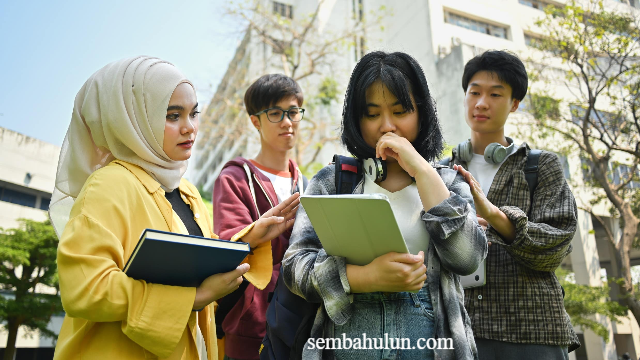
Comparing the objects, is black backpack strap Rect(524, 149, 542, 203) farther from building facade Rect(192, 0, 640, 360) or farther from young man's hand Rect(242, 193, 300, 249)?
building facade Rect(192, 0, 640, 360)

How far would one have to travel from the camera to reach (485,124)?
266 centimetres

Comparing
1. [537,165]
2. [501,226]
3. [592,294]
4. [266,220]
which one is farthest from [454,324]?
[592,294]

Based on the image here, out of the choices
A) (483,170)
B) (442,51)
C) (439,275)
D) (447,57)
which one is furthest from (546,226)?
(442,51)

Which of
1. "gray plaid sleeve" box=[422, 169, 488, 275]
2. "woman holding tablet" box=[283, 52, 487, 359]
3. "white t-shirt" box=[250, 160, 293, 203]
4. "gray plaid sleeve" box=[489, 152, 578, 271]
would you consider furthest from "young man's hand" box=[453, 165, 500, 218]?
"white t-shirt" box=[250, 160, 293, 203]

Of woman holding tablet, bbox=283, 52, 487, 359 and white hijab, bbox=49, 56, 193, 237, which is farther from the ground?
white hijab, bbox=49, 56, 193, 237

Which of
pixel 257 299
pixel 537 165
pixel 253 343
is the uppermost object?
pixel 537 165

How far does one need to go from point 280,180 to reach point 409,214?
1349mm

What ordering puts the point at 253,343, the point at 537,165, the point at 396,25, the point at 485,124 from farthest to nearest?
1. the point at 396,25
2. the point at 485,124
3. the point at 537,165
4. the point at 253,343

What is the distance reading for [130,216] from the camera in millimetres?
1731

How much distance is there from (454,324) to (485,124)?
149 centimetres

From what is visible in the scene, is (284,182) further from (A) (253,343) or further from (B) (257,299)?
(A) (253,343)

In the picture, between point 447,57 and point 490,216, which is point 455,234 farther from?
point 447,57

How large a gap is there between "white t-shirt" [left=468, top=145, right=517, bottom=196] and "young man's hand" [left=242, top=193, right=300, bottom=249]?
1084 mm

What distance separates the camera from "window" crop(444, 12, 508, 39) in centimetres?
1917
